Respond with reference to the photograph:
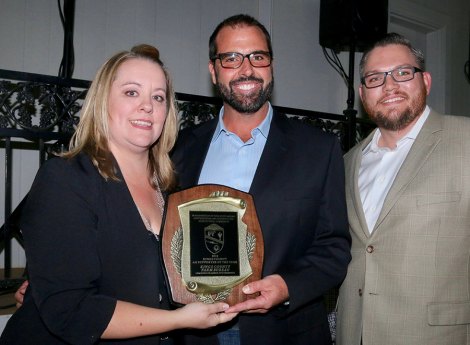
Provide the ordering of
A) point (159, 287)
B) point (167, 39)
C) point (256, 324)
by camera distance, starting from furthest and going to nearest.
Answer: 1. point (167, 39)
2. point (256, 324)
3. point (159, 287)

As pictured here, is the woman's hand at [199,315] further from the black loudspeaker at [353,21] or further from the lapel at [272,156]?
the black loudspeaker at [353,21]

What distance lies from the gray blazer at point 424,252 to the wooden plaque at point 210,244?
0.60 metres

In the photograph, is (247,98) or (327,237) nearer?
(327,237)

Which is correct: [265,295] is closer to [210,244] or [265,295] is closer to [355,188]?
[210,244]

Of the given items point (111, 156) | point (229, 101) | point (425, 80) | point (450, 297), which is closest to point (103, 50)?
point (229, 101)

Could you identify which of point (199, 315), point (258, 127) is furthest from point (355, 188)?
point (199, 315)

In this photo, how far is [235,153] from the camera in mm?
1925

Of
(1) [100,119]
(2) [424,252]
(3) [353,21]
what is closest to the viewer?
(1) [100,119]

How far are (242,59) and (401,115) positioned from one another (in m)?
0.72

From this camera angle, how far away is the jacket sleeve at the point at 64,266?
4.44ft

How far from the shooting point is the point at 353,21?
12.8ft

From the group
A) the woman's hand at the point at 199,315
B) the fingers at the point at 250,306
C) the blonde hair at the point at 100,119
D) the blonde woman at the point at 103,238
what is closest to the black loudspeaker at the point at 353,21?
the blonde hair at the point at 100,119

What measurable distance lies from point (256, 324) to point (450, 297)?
2.50 ft

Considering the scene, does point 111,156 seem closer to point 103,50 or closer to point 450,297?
point 450,297
